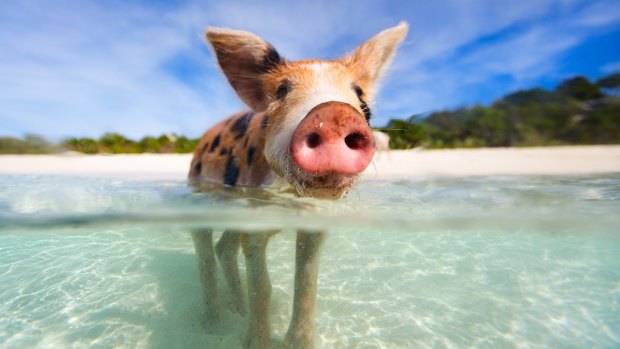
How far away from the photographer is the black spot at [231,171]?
4.58m

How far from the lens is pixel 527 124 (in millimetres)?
21906

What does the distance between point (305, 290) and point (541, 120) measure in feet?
71.9

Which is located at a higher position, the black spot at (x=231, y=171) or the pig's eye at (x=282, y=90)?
the pig's eye at (x=282, y=90)

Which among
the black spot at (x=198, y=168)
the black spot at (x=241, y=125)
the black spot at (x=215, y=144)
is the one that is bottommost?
the black spot at (x=198, y=168)

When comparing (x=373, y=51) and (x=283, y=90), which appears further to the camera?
(x=373, y=51)

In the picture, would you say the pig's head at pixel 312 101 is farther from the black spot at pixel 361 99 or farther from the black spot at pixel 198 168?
the black spot at pixel 198 168

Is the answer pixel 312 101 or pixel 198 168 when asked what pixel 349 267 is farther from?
pixel 312 101

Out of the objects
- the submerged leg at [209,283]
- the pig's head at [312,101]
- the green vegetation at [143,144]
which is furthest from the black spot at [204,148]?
the green vegetation at [143,144]

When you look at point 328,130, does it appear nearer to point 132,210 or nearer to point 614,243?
point 132,210

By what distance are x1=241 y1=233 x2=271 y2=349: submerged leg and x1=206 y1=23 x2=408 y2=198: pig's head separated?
106 cm

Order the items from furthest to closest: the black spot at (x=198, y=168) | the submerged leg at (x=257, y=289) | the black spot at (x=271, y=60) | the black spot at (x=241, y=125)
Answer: the black spot at (x=198, y=168)
the black spot at (x=241, y=125)
the submerged leg at (x=257, y=289)
the black spot at (x=271, y=60)

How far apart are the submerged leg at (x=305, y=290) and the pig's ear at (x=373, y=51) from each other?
70.7 inches

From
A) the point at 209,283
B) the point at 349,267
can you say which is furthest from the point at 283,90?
the point at 349,267

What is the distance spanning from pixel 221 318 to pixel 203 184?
184 cm
